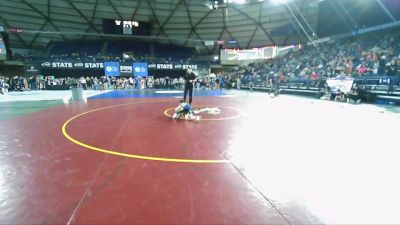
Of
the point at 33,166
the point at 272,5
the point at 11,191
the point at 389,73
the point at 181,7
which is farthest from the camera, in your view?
Answer: the point at 181,7

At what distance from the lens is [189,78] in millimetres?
10820

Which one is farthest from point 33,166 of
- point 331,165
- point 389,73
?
point 389,73

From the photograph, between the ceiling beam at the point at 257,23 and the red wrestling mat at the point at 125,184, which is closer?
the red wrestling mat at the point at 125,184

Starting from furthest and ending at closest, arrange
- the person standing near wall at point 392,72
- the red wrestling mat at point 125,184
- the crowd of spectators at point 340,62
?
the crowd of spectators at point 340,62 → the person standing near wall at point 392,72 → the red wrestling mat at point 125,184

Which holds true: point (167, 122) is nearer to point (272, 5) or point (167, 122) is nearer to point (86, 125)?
point (86, 125)

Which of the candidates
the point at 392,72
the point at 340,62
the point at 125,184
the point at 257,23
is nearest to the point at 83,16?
the point at 257,23

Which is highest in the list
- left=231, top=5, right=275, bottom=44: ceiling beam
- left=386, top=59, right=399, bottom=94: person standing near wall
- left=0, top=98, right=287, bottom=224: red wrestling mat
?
left=231, top=5, right=275, bottom=44: ceiling beam

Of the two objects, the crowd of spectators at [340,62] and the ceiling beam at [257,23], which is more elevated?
the ceiling beam at [257,23]

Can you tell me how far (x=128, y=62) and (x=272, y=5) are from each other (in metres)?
19.8

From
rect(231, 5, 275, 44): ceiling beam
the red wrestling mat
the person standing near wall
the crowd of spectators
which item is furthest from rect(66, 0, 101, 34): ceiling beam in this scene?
the person standing near wall

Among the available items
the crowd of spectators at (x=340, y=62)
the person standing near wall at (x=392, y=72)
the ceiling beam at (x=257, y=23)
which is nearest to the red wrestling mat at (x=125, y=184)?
the person standing near wall at (x=392, y=72)

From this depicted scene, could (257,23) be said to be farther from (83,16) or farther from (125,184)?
(125,184)

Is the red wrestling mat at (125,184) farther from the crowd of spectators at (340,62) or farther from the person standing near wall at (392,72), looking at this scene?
the crowd of spectators at (340,62)

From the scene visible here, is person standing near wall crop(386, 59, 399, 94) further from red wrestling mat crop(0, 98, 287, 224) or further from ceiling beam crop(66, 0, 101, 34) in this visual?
ceiling beam crop(66, 0, 101, 34)
